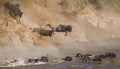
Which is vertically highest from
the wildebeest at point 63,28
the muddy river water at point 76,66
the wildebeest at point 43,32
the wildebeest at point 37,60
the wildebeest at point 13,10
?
the wildebeest at point 13,10

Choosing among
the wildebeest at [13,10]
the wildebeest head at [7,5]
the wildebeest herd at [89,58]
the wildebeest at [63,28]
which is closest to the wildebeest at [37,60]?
the wildebeest herd at [89,58]

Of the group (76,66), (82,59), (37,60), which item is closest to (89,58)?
(82,59)

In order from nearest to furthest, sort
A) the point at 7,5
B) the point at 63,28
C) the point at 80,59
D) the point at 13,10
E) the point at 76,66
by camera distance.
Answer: the point at 76,66, the point at 80,59, the point at 7,5, the point at 13,10, the point at 63,28

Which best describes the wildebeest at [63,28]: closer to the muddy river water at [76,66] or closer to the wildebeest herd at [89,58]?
the wildebeest herd at [89,58]

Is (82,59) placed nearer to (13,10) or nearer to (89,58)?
(89,58)

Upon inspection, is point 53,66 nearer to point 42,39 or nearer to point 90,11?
point 42,39

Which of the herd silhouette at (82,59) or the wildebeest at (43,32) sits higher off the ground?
the wildebeest at (43,32)

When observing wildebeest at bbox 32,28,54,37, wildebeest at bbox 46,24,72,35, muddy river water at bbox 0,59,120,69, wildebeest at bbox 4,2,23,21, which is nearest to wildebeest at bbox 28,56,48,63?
muddy river water at bbox 0,59,120,69

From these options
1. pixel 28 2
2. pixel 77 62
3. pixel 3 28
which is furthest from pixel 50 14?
pixel 77 62

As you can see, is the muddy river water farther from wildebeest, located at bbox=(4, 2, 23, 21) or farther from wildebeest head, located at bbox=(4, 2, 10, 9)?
wildebeest head, located at bbox=(4, 2, 10, 9)
